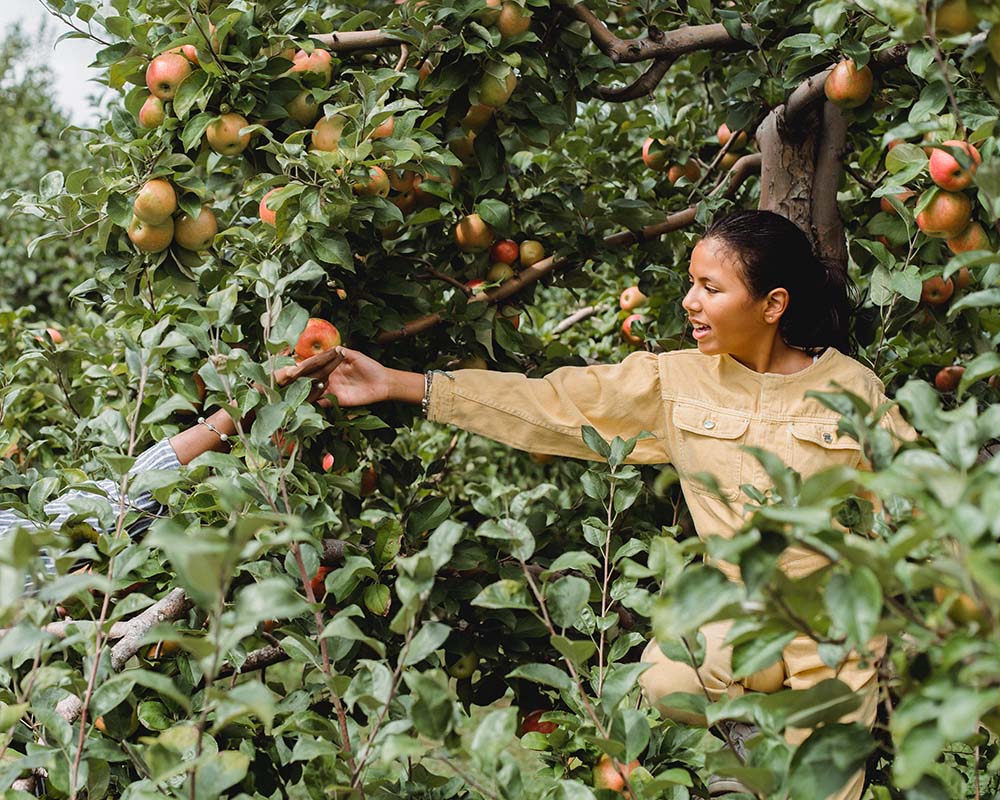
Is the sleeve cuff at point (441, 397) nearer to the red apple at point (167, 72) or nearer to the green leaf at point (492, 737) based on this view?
the red apple at point (167, 72)

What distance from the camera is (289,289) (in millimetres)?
1584

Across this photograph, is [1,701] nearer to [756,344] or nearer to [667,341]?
[756,344]

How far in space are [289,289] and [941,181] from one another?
0.95m

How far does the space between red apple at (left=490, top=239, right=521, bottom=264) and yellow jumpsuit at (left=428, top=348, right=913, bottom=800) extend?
43 centimetres

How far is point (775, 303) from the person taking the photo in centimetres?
165

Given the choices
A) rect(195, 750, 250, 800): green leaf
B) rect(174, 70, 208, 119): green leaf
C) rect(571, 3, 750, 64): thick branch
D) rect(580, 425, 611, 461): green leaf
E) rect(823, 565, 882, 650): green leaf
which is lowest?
rect(580, 425, 611, 461): green leaf

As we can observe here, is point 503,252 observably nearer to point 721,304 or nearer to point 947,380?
point 721,304

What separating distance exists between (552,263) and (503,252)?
0.33ft

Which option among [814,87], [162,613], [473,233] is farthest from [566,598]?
[814,87]

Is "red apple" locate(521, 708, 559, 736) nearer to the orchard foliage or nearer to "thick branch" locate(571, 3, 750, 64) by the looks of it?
the orchard foliage

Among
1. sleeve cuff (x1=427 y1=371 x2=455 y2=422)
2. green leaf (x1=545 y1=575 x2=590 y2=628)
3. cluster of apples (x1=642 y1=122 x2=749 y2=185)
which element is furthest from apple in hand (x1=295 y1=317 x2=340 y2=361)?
cluster of apples (x1=642 y1=122 x2=749 y2=185)

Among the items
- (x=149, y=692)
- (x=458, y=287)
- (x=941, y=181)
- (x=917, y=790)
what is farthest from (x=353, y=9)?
(x=917, y=790)

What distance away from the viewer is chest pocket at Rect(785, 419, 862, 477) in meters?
1.62

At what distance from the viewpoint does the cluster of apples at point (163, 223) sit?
61.7 inches
